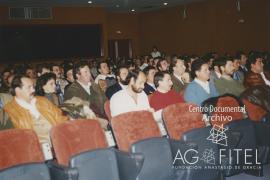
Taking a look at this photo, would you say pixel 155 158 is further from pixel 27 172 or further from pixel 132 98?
pixel 132 98

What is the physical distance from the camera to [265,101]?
12.7 ft

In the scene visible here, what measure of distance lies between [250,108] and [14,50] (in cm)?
1040

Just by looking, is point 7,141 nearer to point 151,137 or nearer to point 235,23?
point 151,137

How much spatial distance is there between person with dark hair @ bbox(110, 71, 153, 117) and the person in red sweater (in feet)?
0.33

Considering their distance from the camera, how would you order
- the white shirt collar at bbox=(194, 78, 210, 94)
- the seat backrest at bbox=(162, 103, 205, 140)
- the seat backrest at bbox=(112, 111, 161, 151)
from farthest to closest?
the white shirt collar at bbox=(194, 78, 210, 94) → the seat backrest at bbox=(162, 103, 205, 140) → the seat backrest at bbox=(112, 111, 161, 151)

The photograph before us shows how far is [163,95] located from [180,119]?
0.87 meters

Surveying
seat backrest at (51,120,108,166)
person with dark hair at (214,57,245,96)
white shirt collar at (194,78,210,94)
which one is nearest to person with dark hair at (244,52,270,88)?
person with dark hair at (214,57,245,96)

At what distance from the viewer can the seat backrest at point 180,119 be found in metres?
3.19

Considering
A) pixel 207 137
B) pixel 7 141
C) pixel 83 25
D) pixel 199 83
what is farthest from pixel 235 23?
pixel 7 141

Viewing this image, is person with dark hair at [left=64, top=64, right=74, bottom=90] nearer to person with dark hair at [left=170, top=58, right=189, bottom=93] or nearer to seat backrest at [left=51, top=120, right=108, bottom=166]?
person with dark hair at [left=170, top=58, right=189, bottom=93]

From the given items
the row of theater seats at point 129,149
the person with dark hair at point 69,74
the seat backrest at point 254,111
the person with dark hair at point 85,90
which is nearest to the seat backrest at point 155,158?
the row of theater seats at point 129,149

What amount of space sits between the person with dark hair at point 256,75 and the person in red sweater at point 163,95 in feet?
4.61

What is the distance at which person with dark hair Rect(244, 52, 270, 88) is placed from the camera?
5.00m

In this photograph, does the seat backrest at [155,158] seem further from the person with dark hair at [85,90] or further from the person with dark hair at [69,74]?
the person with dark hair at [69,74]
